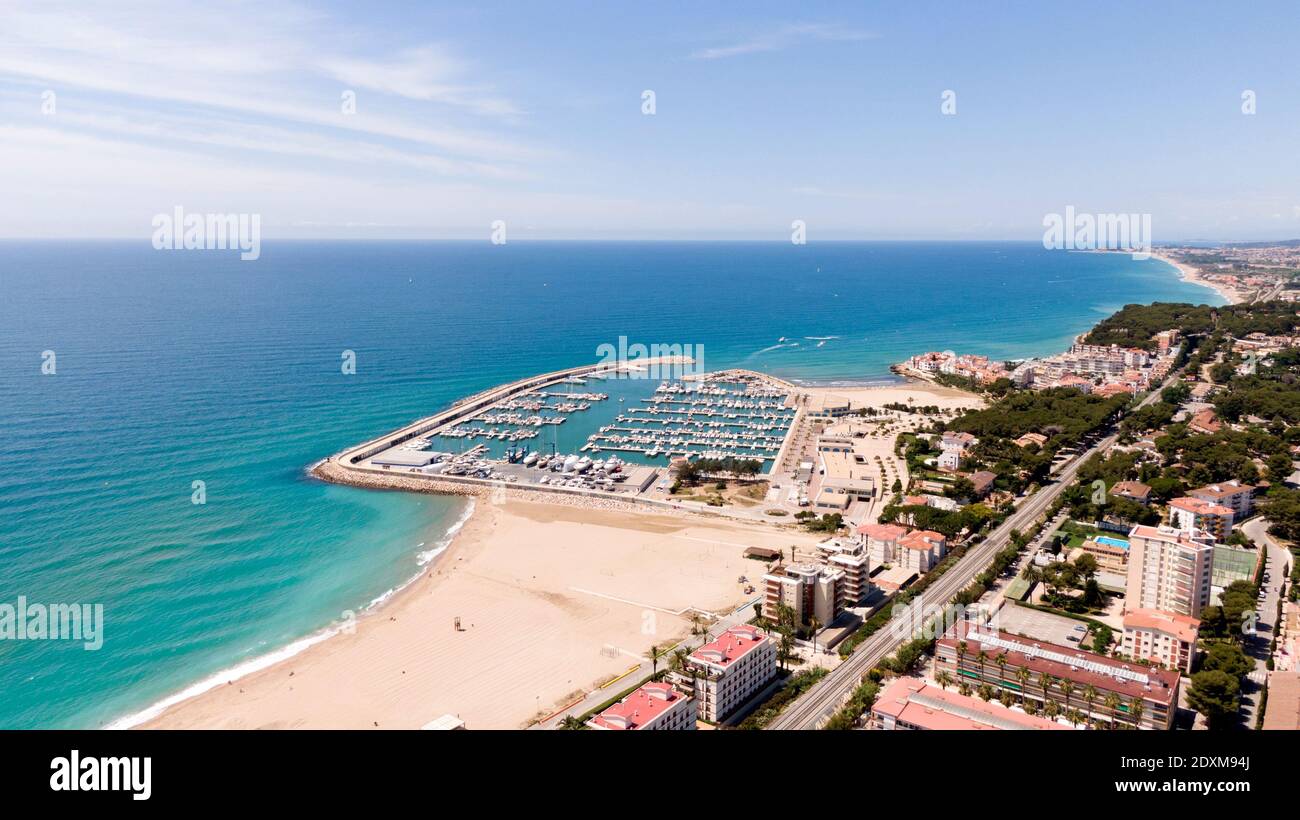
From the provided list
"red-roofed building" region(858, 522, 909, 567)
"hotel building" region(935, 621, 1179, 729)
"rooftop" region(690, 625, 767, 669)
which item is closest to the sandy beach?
"red-roofed building" region(858, 522, 909, 567)

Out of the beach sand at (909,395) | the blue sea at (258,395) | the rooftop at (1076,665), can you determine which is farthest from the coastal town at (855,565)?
the blue sea at (258,395)

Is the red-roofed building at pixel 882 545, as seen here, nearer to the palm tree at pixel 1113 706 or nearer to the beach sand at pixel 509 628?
the beach sand at pixel 509 628

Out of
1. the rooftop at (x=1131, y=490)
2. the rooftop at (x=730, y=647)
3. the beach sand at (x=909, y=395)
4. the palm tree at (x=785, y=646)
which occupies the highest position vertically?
the beach sand at (x=909, y=395)

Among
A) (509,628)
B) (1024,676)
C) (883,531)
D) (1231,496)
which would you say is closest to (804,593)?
(1024,676)

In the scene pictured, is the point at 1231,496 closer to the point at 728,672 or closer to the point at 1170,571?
the point at 1170,571

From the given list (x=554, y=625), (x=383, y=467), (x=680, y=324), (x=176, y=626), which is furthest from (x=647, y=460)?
(x=680, y=324)

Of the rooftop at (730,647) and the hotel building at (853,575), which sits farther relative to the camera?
the hotel building at (853,575)

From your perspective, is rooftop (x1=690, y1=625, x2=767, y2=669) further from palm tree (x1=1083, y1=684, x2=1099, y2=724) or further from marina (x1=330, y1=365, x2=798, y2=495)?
marina (x1=330, y1=365, x2=798, y2=495)
